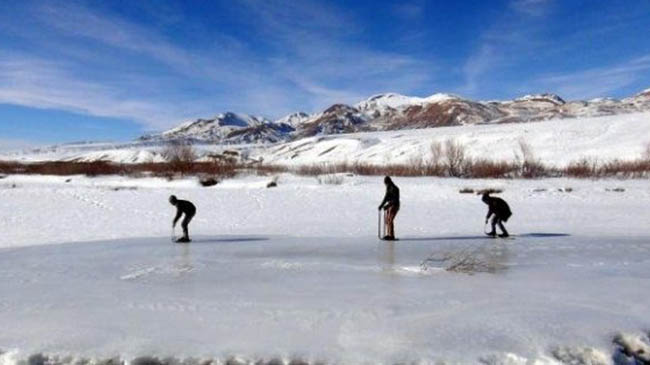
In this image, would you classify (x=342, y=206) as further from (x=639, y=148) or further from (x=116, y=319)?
(x=639, y=148)

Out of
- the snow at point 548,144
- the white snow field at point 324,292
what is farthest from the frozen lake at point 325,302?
the snow at point 548,144

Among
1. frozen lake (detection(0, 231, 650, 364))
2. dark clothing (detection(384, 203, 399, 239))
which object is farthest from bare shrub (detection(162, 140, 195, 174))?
frozen lake (detection(0, 231, 650, 364))

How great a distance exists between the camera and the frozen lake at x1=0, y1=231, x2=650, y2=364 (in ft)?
17.5

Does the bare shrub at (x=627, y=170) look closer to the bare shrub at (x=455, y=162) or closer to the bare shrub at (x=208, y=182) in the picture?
the bare shrub at (x=455, y=162)

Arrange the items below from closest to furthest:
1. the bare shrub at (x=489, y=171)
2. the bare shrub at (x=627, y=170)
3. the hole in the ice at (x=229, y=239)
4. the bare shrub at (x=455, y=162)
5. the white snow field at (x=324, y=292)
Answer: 1. the white snow field at (x=324, y=292)
2. the hole in the ice at (x=229, y=239)
3. the bare shrub at (x=627, y=170)
4. the bare shrub at (x=489, y=171)
5. the bare shrub at (x=455, y=162)

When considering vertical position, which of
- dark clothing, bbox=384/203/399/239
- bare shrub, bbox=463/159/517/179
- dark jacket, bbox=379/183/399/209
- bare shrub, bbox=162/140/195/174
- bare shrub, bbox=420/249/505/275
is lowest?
bare shrub, bbox=420/249/505/275

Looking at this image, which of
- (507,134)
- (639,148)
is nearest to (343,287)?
(639,148)

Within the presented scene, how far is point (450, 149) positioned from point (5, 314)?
126 feet

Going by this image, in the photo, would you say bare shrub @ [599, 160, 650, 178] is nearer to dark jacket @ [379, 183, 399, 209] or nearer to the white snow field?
the white snow field

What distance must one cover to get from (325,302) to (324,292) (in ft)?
1.88

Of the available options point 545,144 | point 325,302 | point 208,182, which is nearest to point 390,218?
point 325,302

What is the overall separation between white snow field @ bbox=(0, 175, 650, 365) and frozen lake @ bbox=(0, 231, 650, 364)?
0.02 metres

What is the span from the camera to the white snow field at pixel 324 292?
5.31 meters

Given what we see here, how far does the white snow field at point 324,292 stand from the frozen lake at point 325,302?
2 cm
